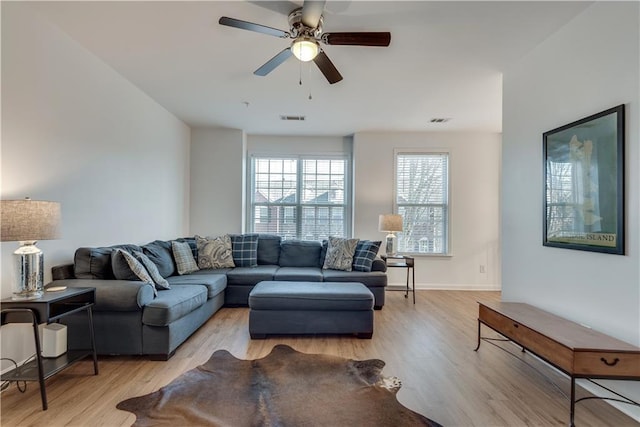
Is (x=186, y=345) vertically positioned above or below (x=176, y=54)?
below

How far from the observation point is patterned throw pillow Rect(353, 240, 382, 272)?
445 cm

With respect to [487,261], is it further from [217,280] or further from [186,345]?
[186,345]

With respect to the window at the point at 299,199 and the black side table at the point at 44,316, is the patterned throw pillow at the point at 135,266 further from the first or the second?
the window at the point at 299,199

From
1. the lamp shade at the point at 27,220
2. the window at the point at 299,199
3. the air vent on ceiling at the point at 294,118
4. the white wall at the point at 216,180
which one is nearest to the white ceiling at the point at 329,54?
the air vent on ceiling at the point at 294,118

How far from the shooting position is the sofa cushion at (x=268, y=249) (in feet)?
16.1

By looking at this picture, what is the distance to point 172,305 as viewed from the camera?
264cm

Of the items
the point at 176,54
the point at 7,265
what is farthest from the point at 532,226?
the point at 7,265

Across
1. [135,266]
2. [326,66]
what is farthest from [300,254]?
[326,66]

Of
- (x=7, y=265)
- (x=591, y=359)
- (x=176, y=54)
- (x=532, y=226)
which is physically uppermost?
(x=176, y=54)

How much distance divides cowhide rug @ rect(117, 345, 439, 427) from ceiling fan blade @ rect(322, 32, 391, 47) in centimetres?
244

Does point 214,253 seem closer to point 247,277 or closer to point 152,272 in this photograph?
point 247,277

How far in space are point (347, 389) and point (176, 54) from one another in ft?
10.4

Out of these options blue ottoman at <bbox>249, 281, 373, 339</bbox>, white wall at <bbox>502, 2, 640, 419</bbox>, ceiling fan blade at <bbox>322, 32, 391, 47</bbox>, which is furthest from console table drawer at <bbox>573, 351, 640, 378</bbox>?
ceiling fan blade at <bbox>322, 32, 391, 47</bbox>

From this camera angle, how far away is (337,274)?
4.27 m
